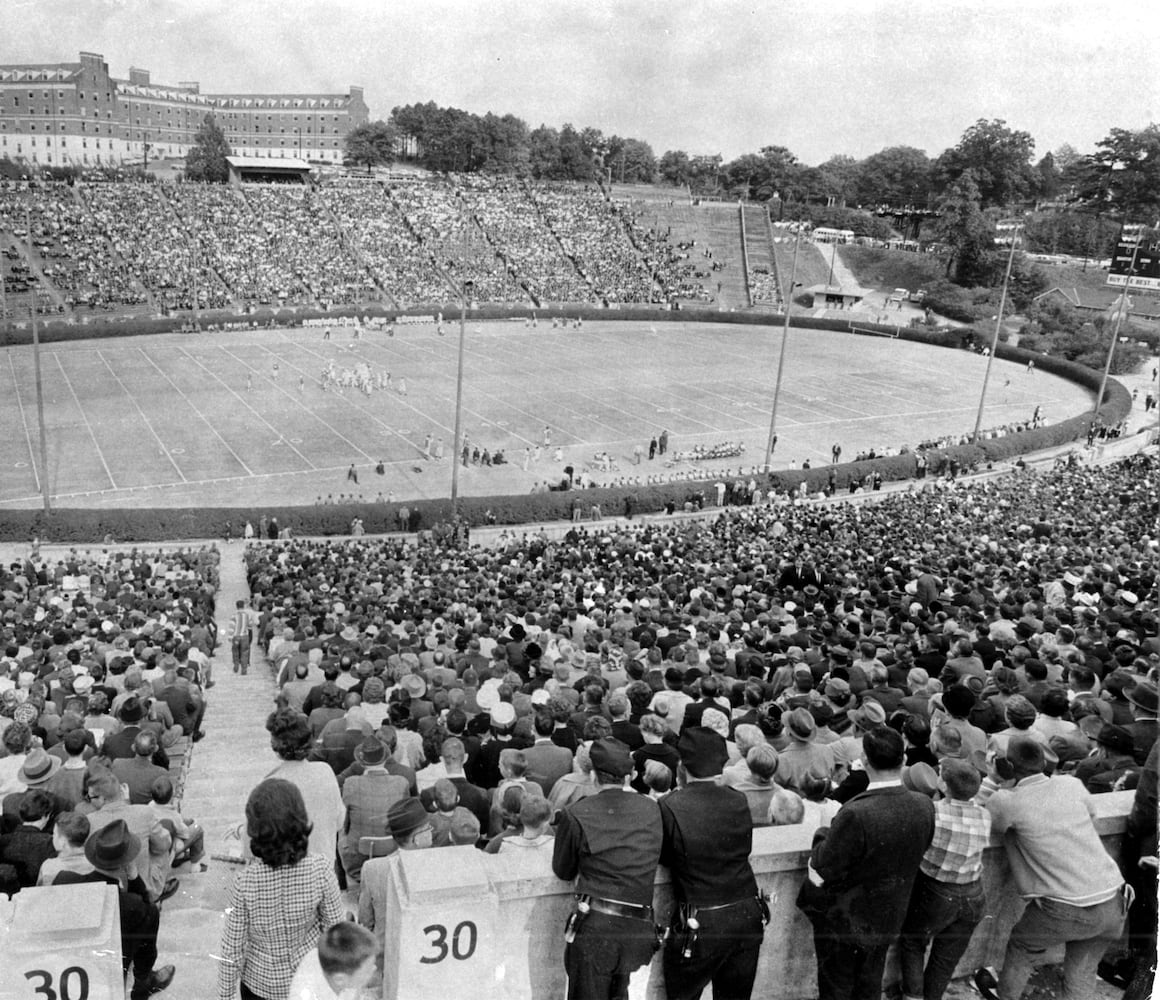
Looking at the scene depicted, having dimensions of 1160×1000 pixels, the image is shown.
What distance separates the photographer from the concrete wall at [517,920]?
16.1 feet

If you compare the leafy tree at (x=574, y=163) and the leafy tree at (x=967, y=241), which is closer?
the leafy tree at (x=967, y=241)

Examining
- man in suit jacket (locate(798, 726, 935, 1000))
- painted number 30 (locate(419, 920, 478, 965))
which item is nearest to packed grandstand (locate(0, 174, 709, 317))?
painted number 30 (locate(419, 920, 478, 965))

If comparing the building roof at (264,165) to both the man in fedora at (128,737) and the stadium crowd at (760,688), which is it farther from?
the man in fedora at (128,737)

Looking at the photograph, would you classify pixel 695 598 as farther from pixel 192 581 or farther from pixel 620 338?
pixel 620 338

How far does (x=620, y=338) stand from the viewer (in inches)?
2808

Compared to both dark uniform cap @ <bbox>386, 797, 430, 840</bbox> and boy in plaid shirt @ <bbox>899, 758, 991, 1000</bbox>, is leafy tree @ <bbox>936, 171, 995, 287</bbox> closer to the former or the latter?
boy in plaid shirt @ <bbox>899, 758, 991, 1000</bbox>

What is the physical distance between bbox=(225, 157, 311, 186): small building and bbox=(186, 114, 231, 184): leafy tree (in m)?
6.51

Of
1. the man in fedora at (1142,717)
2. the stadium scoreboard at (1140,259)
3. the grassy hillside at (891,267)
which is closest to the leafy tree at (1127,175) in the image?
the stadium scoreboard at (1140,259)

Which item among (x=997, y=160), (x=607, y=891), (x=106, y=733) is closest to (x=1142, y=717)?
(x=607, y=891)

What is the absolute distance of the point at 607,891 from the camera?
5.10 meters

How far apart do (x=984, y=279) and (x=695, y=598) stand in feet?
289

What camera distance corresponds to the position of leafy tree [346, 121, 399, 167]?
14325 cm

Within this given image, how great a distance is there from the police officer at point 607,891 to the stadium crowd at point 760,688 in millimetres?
75

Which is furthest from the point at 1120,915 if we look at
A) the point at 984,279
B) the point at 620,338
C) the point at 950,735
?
the point at 984,279
